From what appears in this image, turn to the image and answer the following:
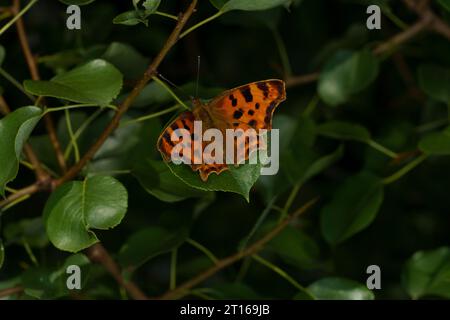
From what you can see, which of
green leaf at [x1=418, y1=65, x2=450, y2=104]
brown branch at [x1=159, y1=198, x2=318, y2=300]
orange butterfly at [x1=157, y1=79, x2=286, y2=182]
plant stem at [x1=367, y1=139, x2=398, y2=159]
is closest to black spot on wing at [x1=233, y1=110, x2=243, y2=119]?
orange butterfly at [x1=157, y1=79, x2=286, y2=182]

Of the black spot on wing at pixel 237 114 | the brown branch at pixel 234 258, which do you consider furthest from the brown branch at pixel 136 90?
the brown branch at pixel 234 258

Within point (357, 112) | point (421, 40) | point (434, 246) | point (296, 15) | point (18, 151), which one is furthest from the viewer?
point (296, 15)

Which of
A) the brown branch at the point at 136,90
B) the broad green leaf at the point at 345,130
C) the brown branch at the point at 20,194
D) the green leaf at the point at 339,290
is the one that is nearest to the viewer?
the brown branch at the point at 136,90

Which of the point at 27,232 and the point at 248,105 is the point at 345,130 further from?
the point at 27,232

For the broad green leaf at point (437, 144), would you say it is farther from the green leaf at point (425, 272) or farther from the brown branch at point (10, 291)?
the brown branch at point (10, 291)

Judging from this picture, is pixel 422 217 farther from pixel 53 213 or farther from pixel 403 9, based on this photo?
pixel 53 213

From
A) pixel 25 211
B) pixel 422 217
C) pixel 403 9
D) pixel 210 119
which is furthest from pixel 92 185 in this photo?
pixel 422 217
